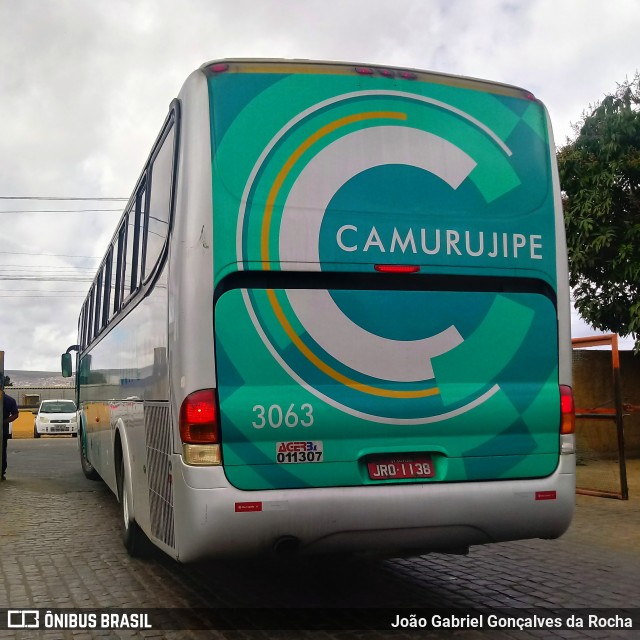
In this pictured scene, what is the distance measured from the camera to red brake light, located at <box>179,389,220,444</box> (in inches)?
195

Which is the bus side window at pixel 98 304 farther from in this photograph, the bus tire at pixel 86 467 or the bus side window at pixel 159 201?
the bus side window at pixel 159 201

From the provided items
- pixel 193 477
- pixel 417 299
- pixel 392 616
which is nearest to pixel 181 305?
pixel 193 477

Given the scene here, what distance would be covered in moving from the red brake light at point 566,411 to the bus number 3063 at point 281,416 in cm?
177

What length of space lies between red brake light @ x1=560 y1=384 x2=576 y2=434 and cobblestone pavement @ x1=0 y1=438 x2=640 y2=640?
4.22 feet

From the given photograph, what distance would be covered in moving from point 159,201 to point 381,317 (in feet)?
6.43

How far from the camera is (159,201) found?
244 inches

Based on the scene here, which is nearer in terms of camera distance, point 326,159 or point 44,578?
point 326,159

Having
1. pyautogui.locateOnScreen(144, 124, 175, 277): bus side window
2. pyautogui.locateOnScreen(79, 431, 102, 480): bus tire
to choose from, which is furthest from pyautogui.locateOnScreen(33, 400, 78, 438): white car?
pyautogui.locateOnScreen(144, 124, 175, 277): bus side window

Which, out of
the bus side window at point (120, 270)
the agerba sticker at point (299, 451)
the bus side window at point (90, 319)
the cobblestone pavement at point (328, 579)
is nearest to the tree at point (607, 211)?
the cobblestone pavement at point (328, 579)

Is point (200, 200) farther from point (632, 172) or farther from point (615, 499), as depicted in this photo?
point (632, 172)

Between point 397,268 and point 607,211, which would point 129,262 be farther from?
point 607,211

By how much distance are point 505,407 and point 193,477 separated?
2.05 m

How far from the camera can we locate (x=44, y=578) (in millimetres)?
7020

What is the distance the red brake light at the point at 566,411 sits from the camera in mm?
5680
